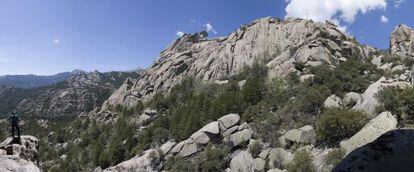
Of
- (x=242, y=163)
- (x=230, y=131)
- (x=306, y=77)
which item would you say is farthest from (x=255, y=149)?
(x=306, y=77)

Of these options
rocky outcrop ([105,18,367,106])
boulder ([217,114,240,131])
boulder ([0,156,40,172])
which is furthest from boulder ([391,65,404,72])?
boulder ([0,156,40,172])

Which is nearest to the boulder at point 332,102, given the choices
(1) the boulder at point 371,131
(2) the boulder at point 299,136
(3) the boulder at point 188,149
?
(2) the boulder at point 299,136

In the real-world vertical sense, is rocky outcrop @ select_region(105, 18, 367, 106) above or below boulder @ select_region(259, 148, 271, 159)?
above

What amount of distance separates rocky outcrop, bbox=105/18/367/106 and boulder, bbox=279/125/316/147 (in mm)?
32833

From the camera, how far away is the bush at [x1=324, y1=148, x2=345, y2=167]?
141 ft

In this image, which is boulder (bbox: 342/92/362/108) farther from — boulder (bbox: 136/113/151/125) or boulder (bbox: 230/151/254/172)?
boulder (bbox: 136/113/151/125)

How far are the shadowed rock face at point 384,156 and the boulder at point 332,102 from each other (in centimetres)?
4629

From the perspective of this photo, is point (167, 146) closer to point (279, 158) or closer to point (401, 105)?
point (279, 158)

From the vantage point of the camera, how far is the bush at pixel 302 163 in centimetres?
4547

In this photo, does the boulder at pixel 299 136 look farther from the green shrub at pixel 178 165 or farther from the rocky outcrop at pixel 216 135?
the green shrub at pixel 178 165

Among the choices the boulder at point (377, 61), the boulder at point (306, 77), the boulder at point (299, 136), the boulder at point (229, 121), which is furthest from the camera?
the boulder at point (377, 61)

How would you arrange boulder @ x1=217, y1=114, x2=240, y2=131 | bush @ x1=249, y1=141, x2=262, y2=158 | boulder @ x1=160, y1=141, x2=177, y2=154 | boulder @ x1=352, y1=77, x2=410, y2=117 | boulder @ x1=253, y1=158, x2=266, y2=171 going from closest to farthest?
1. boulder @ x1=352, y1=77, x2=410, y2=117
2. boulder @ x1=253, y1=158, x2=266, y2=171
3. bush @ x1=249, y1=141, x2=262, y2=158
4. boulder @ x1=217, y1=114, x2=240, y2=131
5. boulder @ x1=160, y1=141, x2=177, y2=154

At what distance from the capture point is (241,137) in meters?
63.8

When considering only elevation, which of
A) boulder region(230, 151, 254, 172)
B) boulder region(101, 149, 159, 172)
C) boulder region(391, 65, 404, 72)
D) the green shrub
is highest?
boulder region(391, 65, 404, 72)
